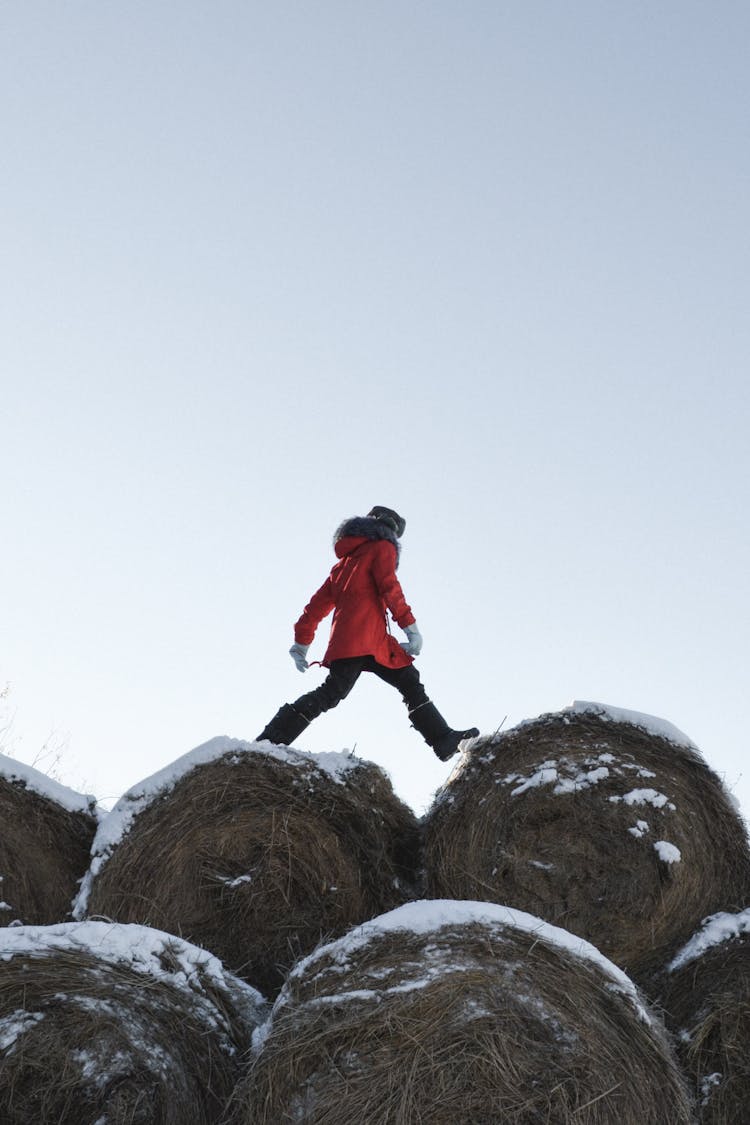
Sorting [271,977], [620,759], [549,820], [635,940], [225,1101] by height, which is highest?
[620,759]

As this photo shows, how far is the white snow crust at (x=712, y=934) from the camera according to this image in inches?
161

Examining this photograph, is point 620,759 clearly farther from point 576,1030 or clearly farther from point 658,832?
point 576,1030

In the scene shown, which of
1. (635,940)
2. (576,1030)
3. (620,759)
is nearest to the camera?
(576,1030)

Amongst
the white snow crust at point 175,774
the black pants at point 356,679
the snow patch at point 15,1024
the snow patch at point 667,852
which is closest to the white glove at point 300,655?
the black pants at point 356,679

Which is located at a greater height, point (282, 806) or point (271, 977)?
point (282, 806)

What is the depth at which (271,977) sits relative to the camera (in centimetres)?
437

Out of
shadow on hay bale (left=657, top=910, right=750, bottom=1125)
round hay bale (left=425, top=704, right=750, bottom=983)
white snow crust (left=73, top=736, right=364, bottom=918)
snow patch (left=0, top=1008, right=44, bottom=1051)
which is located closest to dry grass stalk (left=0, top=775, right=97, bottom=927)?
white snow crust (left=73, top=736, right=364, bottom=918)

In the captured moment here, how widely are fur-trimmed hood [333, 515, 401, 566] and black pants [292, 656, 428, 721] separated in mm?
694

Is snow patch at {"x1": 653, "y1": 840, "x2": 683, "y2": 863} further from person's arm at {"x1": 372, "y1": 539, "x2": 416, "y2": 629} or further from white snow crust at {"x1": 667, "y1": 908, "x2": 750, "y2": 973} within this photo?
person's arm at {"x1": 372, "y1": 539, "x2": 416, "y2": 629}

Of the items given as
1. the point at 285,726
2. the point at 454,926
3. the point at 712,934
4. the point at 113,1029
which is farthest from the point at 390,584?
the point at 113,1029

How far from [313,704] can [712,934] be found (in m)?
2.32

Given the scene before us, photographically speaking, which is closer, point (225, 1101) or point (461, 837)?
point (225, 1101)

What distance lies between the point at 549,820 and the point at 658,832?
413 millimetres

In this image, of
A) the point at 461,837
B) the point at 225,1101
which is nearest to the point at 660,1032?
the point at 225,1101
